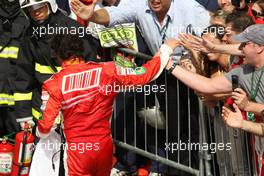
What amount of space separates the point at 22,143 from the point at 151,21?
5.86 feet

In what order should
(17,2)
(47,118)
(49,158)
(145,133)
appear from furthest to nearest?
(17,2) < (145,133) < (49,158) < (47,118)

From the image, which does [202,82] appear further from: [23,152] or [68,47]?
[23,152]

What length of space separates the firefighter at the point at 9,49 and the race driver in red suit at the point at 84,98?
1642mm

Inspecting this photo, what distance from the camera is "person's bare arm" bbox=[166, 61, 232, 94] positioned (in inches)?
265

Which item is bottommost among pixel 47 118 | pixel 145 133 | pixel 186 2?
pixel 145 133

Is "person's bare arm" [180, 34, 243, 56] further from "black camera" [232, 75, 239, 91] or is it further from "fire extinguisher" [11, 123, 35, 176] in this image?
"fire extinguisher" [11, 123, 35, 176]

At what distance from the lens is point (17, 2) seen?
8.62 meters

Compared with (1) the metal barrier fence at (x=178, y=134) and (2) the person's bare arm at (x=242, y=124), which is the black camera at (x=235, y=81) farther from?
(1) the metal barrier fence at (x=178, y=134)

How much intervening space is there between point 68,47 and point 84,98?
0.47m

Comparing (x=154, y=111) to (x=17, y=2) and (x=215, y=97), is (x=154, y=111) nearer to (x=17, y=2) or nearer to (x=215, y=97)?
(x=215, y=97)

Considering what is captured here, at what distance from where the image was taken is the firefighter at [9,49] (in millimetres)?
8573

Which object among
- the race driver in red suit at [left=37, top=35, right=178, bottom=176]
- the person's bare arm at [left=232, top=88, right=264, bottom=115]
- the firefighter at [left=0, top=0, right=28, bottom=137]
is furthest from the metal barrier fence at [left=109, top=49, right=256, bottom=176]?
the firefighter at [left=0, top=0, right=28, bottom=137]

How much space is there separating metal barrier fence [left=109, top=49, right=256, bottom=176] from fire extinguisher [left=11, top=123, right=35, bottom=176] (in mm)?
906

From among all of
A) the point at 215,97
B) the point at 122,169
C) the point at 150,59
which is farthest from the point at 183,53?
the point at 122,169
